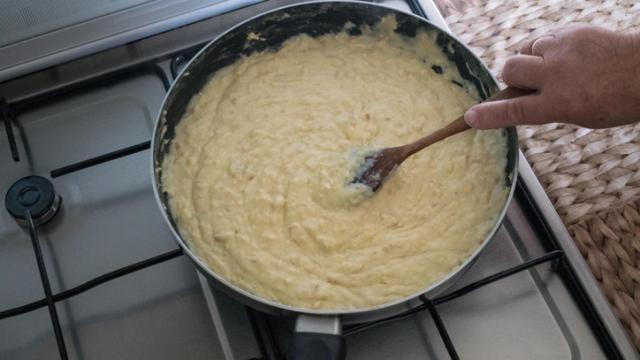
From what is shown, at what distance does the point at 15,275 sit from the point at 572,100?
2.53 ft

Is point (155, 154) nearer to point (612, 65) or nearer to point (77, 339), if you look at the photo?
point (77, 339)

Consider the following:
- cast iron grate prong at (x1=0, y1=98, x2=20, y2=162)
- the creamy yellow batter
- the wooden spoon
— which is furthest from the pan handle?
cast iron grate prong at (x1=0, y1=98, x2=20, y2=162)

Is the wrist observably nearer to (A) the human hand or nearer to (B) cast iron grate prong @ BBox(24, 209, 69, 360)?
(A) the human hand

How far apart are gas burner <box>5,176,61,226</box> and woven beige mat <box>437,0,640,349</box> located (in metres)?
0.67

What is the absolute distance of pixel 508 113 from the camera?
2.50 feet

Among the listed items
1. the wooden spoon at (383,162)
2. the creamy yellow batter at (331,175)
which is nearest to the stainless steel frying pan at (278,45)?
the creamy yellow batter at (331,175)

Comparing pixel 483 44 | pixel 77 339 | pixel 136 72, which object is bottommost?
pixel 77 339

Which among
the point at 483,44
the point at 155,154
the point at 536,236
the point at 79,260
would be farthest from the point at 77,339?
the point at 483,44

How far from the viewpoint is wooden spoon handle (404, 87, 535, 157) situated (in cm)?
80

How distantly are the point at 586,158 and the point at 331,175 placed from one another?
37cm

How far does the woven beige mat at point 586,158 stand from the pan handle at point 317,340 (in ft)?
1.24

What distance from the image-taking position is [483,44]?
101 centimetres

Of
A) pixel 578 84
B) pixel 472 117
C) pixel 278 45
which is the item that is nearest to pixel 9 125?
pixel 278 45

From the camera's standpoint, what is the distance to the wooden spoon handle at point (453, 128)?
0.80 meters
